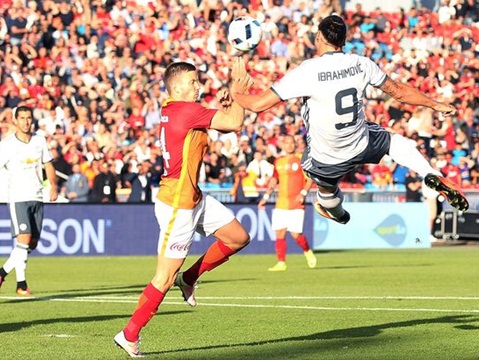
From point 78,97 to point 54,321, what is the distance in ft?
64.5

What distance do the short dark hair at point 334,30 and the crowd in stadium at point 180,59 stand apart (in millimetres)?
18758

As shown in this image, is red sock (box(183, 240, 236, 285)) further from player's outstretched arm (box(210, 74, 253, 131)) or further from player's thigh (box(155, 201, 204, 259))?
player's outstretched arm (box(210, 74, 253, 131))

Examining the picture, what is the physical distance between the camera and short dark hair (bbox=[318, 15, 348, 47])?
11.4 m

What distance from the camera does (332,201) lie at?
1306 centimetres

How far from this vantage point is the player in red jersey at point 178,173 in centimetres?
1041

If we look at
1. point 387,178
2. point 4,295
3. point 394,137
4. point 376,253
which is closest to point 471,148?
point 387,178

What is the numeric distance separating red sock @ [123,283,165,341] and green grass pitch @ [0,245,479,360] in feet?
0.83

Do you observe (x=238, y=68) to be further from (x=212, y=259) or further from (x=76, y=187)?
(x=76, y=187)

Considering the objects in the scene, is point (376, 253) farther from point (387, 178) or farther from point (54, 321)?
point (54, 321)

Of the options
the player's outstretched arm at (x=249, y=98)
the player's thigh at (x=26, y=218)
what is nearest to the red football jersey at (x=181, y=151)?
the player's outstretched arm at (x=249, y=98)

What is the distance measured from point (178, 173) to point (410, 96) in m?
2.49

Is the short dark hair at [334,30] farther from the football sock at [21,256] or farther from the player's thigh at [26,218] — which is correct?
the football sock at [21,256]

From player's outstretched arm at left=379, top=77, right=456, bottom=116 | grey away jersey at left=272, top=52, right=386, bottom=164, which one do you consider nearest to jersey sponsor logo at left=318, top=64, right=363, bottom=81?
grey away jersey at left=272, top=52, right=386, bottom=164

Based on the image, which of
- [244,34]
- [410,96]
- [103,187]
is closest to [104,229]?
[103,187]
